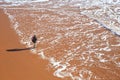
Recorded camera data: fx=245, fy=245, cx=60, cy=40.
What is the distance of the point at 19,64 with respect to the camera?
779cm

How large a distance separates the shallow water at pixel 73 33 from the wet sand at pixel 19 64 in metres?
0.30

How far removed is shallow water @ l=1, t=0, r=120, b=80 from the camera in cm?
778

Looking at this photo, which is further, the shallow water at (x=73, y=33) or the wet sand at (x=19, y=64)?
the shallow water at (x=73, y=33)

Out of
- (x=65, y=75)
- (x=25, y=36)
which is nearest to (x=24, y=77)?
(x=65, y=75)

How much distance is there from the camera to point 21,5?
616 inches

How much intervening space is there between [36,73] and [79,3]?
9.62m

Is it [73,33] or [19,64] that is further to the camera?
[73,33]

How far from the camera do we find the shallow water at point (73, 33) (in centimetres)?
778

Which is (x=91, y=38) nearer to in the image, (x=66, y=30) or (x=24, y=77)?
(x=66, y=30)

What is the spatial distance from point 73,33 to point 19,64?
138 inches

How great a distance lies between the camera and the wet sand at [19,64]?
23.3 ft

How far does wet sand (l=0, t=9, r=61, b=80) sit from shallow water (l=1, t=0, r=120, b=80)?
30cm

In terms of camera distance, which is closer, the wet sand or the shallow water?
the wet sand

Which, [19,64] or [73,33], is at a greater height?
[73,33]
